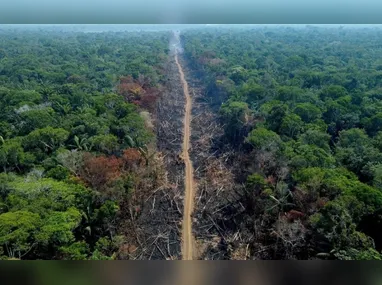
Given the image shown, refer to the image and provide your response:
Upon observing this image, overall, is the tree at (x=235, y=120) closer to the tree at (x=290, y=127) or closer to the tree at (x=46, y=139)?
the tree at (x=290, y=127)

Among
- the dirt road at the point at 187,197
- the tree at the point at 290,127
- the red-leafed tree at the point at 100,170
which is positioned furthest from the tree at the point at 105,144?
the tree at the point at 290,127

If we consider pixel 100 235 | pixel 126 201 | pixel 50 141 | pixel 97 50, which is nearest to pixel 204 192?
pixel 126 201

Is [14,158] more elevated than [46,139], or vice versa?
[46,139]

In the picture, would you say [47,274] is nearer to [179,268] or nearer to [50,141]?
[179,268]

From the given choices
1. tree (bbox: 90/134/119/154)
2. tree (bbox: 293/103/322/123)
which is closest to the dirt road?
tree (bbox: 90/134/119/154)

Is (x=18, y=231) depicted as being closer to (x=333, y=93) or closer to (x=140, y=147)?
(x=140, y=147)

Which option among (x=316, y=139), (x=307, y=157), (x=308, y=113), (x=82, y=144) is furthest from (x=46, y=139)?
(x=308, y=113)
